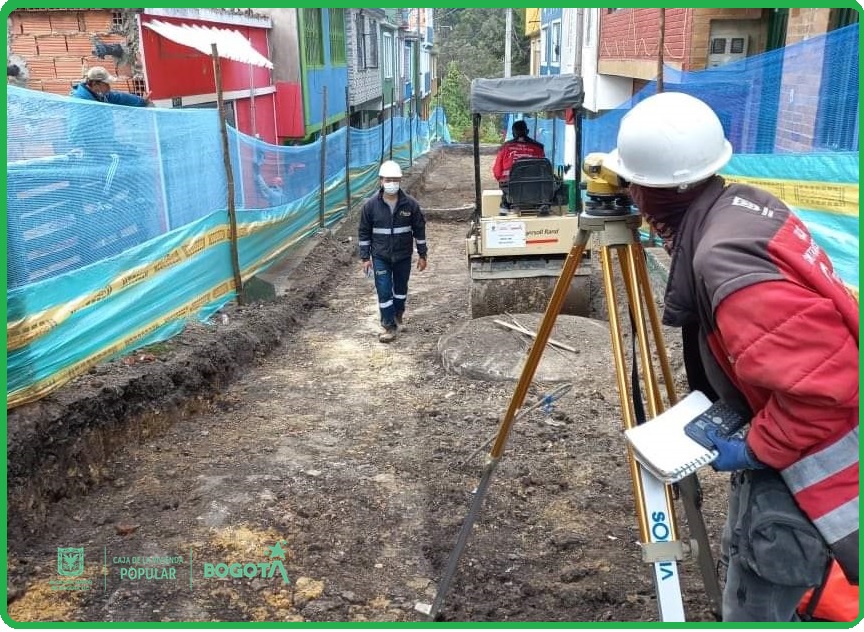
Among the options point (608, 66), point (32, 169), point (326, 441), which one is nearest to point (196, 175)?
point (32, 169)

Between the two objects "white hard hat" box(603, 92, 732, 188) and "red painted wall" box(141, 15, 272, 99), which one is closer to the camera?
"white hard hat" box(603, 92, 732, 188)

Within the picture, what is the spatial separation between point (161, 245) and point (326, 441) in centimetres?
214

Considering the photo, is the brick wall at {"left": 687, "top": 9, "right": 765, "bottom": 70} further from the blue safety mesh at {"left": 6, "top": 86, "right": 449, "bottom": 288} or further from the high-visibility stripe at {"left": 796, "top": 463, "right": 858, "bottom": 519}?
the high-visibility stripe at {"left": 796, "top": 463, "right": 858, "bottom": 519}

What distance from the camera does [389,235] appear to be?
7508 mm

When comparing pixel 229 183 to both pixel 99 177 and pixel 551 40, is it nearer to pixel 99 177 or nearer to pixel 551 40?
pixel 99 177

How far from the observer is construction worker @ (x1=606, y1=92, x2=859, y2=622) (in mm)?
1634

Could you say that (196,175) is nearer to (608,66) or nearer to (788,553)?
(788,553)

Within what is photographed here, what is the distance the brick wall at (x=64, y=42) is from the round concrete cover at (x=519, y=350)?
16.8 ft

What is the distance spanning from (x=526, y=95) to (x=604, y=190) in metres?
6.03

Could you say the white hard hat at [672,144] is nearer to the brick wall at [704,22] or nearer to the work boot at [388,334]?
the work boot at [388,334]

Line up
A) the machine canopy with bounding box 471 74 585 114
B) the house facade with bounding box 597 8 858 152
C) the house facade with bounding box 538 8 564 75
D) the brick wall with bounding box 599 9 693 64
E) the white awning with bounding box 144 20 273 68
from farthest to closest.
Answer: the house facade with bounding box 538 8 564 75 → the brick wall with bounding box 599 9 693 64 → the white awning with bounding box 144 20 273 68 → the machine canopy with bounding box 471 74 585 114 → the house facade with bounding box 597 8 858 152

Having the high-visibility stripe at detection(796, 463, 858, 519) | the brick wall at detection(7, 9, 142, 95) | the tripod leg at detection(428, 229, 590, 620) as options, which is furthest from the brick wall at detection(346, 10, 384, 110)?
the high-visibility stripe at detection(796, 463, 858, 519)

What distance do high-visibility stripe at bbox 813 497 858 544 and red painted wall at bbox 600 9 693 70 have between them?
832 cm

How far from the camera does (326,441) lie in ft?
16.4
